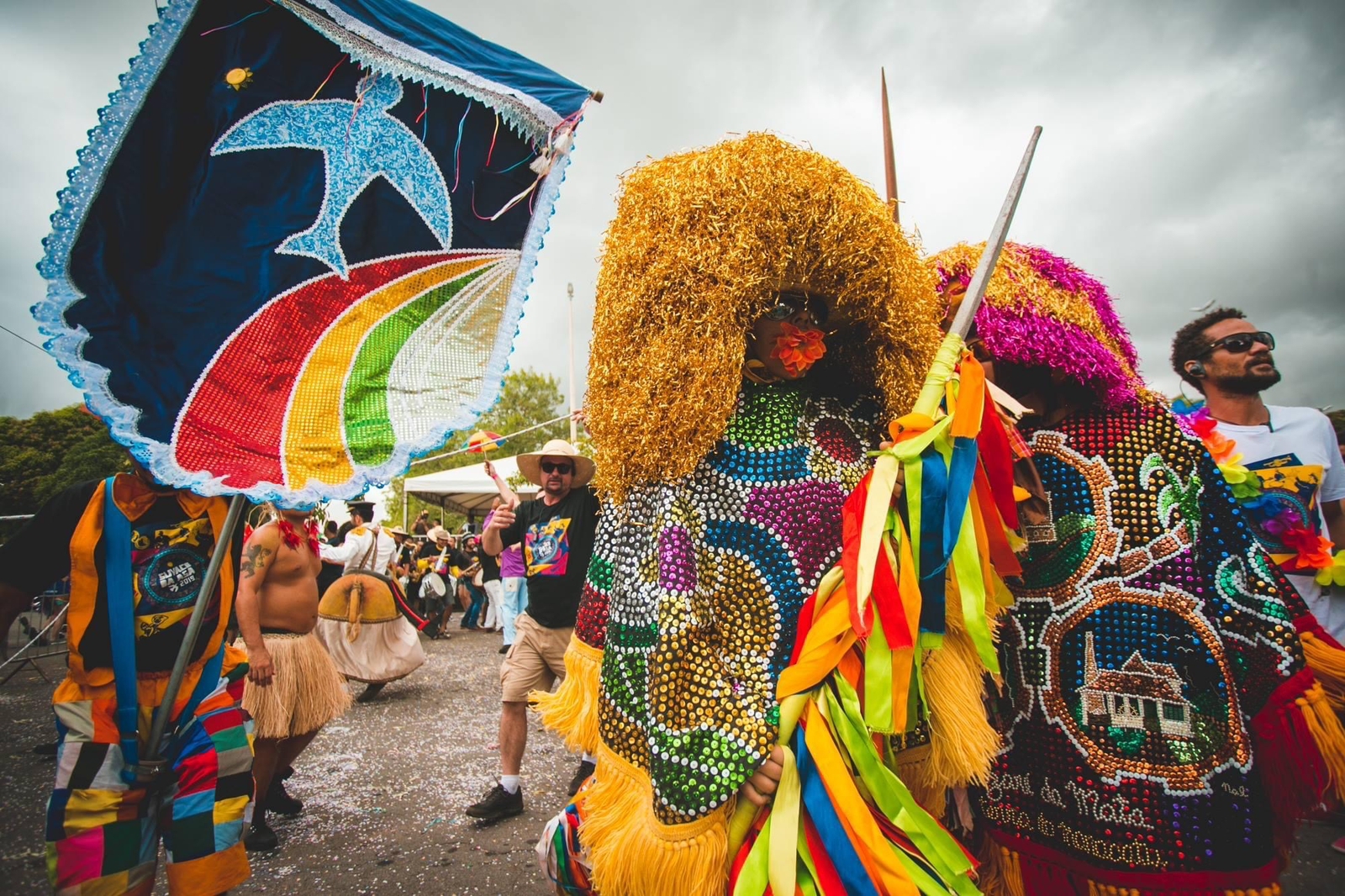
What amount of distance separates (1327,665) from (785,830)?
5.18 ft

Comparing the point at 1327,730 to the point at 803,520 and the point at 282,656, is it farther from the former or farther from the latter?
the point at 282,656

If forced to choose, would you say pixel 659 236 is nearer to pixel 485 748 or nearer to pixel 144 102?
pixel 144 102

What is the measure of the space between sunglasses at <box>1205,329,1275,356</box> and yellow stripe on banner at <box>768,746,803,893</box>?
2732mm

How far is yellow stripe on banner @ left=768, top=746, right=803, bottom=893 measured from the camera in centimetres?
141

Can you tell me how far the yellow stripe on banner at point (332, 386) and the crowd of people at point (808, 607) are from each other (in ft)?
1.59

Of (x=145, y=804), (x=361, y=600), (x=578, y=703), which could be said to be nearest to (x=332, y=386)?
(x=578, y=703)

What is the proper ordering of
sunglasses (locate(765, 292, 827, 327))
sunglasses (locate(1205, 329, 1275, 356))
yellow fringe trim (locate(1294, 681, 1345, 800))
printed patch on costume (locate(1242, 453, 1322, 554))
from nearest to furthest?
yellow fringe trim (locate(1294, 681, 1345, 800)) → sunglasses (locate(765, 292, 827, 327)) → sunglasses (locate(1205, 329, 1275, 356)) → printed patch on costume (locate(1242, 453, 1322, 554))

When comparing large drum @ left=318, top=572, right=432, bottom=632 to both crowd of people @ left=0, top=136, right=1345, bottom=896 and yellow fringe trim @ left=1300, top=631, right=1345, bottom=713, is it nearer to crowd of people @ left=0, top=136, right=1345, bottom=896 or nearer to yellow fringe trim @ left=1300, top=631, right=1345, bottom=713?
crowd of people @ left=0, top=136, right=1345, bottom=896

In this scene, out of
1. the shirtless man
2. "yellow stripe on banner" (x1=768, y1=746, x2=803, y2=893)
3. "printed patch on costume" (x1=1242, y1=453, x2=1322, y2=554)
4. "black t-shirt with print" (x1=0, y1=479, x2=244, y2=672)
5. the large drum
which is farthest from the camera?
the large drum

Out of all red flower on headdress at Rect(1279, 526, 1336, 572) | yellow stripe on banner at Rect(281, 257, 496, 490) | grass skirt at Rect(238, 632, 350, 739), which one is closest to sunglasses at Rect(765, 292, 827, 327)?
yellow stripe on banner at Rect(281, 257, 496, 490)

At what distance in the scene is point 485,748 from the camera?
5.00 m

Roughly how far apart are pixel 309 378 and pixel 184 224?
Answer: 47 cm

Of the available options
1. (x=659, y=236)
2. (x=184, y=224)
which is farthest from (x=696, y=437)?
(x=184, y=224)

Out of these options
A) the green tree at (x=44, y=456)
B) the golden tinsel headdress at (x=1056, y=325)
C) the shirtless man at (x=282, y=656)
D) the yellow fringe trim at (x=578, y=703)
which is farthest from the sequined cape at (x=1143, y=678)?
the green tree at (x=44, y=456)
